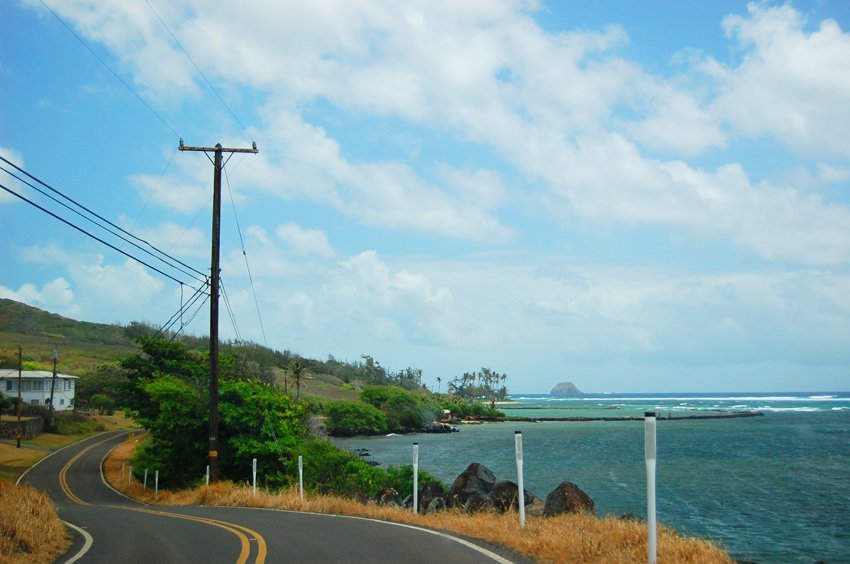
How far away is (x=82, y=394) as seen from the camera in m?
117

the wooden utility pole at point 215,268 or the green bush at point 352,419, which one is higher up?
the wooden utility pole at point 215,268

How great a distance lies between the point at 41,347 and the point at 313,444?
140848 millimetres

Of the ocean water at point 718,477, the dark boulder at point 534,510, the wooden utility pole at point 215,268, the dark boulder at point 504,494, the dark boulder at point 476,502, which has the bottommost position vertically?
the ocean water at point 718,477

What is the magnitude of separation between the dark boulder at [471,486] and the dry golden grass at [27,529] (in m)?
11.2

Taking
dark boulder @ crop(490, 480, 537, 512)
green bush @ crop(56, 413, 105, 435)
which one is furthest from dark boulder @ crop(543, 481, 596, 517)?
green bush @ crop(56, 413, 105, 435)

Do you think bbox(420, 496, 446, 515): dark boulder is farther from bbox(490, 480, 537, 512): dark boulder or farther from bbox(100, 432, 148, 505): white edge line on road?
bbox(100, 432, 148, 505): white edge line on road

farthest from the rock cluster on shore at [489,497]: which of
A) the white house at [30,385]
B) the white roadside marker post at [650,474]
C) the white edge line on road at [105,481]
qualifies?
the white house at [30,385]

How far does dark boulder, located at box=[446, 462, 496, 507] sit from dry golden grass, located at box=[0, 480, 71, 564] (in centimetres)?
1122

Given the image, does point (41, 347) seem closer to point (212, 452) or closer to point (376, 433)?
point (376, 433)

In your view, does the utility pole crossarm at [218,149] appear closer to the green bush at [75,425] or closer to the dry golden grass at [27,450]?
the dry golden grass at [27,450]

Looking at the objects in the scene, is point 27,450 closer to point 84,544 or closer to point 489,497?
point 489,497

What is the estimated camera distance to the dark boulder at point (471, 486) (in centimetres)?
2243

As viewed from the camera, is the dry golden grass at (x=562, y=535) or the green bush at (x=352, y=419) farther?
the green bush at (x=352, y=419)

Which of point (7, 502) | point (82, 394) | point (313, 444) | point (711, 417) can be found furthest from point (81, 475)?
point (711, 417)
